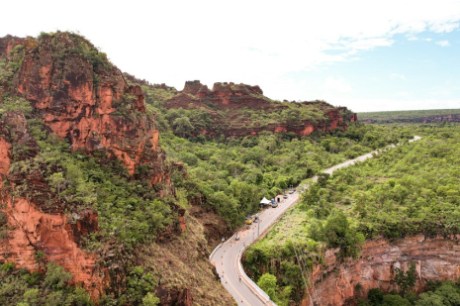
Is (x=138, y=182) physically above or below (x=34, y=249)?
above

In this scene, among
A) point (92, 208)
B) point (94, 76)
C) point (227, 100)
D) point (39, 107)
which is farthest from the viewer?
point (227, 100)

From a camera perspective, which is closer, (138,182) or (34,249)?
(34,249)

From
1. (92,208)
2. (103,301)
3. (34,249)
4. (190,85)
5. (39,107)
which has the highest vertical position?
(190,85)

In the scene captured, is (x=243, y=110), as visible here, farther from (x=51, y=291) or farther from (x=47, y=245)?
(x=51, y=291)

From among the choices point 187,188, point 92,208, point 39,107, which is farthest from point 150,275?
point 187,188

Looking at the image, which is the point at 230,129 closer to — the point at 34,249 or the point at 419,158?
the point at 419,158

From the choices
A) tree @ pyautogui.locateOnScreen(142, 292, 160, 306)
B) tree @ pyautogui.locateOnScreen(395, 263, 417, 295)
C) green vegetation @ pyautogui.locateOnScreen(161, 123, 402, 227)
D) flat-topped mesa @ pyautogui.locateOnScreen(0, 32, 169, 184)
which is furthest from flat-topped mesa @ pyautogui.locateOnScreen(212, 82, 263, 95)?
tree @ pyautogui.locateOnScreen(142, 292, 160, 306)

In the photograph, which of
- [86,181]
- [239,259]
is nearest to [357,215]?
[239,259]
